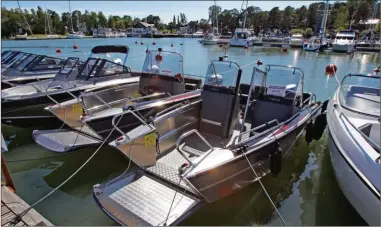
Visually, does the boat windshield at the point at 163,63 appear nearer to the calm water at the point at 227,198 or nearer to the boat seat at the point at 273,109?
the calm water at the point at 227,198

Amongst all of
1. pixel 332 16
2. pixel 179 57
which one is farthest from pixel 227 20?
pixel 179 57

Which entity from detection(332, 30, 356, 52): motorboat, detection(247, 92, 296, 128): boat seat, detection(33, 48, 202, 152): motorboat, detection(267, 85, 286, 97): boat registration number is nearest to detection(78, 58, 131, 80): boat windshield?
detection(33, 48, 202, 152): motorboat

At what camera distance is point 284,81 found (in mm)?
5457

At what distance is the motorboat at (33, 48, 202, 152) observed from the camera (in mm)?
5457

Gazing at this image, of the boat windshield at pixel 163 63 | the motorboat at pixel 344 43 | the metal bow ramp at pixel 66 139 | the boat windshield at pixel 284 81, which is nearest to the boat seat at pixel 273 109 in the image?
the boat windshield at pixel 284 81

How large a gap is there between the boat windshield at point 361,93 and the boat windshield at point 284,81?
1038 mm

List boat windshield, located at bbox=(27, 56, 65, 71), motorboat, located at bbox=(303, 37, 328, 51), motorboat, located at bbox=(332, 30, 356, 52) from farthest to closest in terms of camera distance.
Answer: motorboat, located at bbox=(303, 37, 328, 51), motorboat, located at bbox=(332, 30, 356, 52), boat windshield, located at bbox=(27, 56, 65, 71)

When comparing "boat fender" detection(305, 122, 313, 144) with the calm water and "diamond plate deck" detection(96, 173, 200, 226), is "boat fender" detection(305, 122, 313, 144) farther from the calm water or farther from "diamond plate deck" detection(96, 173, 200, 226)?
"diamond plate deck" detection(96, 173, 200, 226)

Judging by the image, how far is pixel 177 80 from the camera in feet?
22.8

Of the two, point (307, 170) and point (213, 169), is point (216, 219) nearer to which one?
point (213, 169)

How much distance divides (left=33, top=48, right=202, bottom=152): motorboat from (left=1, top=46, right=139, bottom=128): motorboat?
341 mm

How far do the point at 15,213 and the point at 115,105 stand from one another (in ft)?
14.1

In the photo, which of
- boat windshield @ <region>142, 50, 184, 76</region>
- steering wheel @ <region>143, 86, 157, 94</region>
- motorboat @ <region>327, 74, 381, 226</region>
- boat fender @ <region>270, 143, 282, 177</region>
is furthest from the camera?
boat windshield @ <region>142, 50, 184, 76</region>

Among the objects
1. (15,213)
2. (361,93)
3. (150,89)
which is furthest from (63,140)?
(361,93)
